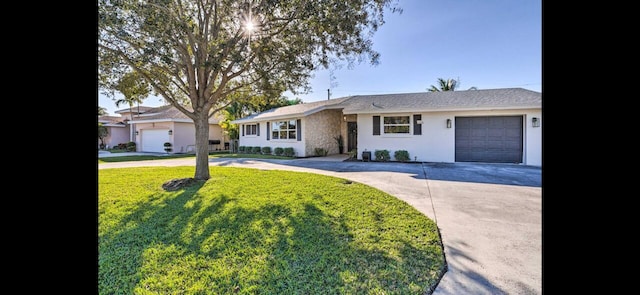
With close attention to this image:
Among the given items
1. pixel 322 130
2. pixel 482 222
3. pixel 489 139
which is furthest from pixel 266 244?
pixel 322 130

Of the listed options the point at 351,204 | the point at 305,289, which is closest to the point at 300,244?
the point at 305,289

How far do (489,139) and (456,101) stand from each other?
2391 millimetres

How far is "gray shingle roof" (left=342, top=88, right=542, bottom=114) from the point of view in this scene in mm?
12172

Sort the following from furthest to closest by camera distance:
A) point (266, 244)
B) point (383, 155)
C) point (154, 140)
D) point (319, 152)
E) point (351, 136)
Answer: point (154, 140) < point (351, 136) < point (319, 152) < point (383, 155) < point (266, 244)

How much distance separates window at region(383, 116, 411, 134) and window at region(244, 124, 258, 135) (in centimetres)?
1024

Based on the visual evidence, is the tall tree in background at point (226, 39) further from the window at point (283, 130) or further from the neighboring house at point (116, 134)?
the neighboring house at point (116, 134)

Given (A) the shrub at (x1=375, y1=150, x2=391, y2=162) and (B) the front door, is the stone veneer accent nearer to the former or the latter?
(B) the front door

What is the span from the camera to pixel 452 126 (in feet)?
43.0

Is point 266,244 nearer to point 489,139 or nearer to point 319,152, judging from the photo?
point 489,139

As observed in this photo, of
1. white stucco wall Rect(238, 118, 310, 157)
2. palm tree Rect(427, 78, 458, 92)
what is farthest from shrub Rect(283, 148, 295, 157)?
palm tree Rect(427, 78, 458, 92)

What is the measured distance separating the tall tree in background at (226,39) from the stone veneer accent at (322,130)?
26.9 feet

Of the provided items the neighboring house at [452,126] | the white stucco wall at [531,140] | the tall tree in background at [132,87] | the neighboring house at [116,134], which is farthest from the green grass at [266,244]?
the neighboring house at [116,134]

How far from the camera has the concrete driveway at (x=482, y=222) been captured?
9.56 ft
